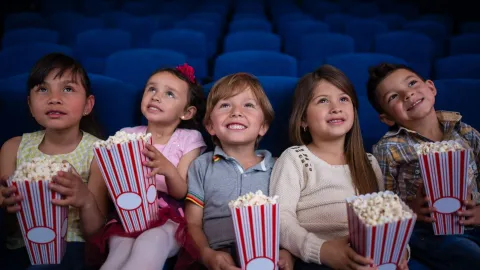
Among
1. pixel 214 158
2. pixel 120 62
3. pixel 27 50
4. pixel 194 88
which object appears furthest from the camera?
pixel 27 50


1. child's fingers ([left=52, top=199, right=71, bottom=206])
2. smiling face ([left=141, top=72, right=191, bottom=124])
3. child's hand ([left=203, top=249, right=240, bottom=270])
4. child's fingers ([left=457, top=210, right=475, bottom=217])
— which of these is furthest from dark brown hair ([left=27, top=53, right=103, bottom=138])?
child's fingers ([left=457, top=210, right=475, bottom=217])

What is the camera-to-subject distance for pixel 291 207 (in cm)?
147

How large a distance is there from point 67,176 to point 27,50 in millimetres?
1962

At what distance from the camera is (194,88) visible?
187cm

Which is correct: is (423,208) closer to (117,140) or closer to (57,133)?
(117,140)

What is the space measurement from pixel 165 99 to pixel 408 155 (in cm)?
100

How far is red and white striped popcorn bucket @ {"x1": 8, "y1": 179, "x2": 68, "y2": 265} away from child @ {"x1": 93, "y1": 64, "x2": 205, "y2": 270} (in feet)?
0.50

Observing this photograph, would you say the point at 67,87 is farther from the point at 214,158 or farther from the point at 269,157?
the point at 269,157

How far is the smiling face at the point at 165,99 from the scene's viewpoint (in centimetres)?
174

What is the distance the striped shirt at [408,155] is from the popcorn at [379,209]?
571 mm

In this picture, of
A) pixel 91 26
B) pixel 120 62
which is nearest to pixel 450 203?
pixel 120 62

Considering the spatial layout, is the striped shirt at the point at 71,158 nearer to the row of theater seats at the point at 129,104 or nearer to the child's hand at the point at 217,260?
the row of theater seats at the point at 129,104

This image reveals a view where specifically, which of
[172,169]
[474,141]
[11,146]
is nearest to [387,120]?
[474,141]

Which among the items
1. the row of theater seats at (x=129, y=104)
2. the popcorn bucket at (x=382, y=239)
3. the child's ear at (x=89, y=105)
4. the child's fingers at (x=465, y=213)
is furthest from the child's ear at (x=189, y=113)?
the child's fingers at (x=465, y=213)
